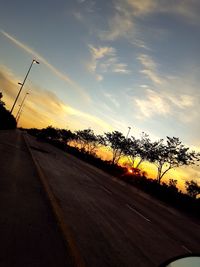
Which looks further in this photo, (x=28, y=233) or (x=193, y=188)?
(x=193, y=188)

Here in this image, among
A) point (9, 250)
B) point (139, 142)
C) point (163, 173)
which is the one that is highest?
point (139, 142)

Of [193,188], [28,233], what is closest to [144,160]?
[193,188]

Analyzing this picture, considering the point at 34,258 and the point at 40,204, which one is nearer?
the point at 34,258

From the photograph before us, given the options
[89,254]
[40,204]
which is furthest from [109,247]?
[40,204]

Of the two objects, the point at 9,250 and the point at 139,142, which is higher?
the point at 139,142

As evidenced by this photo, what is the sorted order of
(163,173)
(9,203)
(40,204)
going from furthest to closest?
(163,173) < (40,204) < (9,203)

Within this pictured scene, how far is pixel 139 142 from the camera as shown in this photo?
243ft

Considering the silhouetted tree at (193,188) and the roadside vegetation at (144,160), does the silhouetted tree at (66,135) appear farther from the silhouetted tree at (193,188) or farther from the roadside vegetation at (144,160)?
the silhouetted tree at (193,188)

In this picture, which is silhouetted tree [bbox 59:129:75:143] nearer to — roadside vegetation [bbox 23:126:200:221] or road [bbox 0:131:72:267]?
roadside vegetation [bbox 23:126:200:221]

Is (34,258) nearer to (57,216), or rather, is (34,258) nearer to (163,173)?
(57,216)

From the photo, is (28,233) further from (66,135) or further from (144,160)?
(66,135)

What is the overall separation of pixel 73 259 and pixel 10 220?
66.9 inches

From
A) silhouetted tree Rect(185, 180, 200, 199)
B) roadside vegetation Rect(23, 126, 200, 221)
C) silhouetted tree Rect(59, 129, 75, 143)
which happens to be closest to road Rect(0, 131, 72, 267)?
roadside vegetation Rect(23, 126, 200, 221)

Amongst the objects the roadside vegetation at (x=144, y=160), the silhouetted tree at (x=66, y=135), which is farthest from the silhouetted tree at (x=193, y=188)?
the silhouetted tree at (x=66, y=135)
